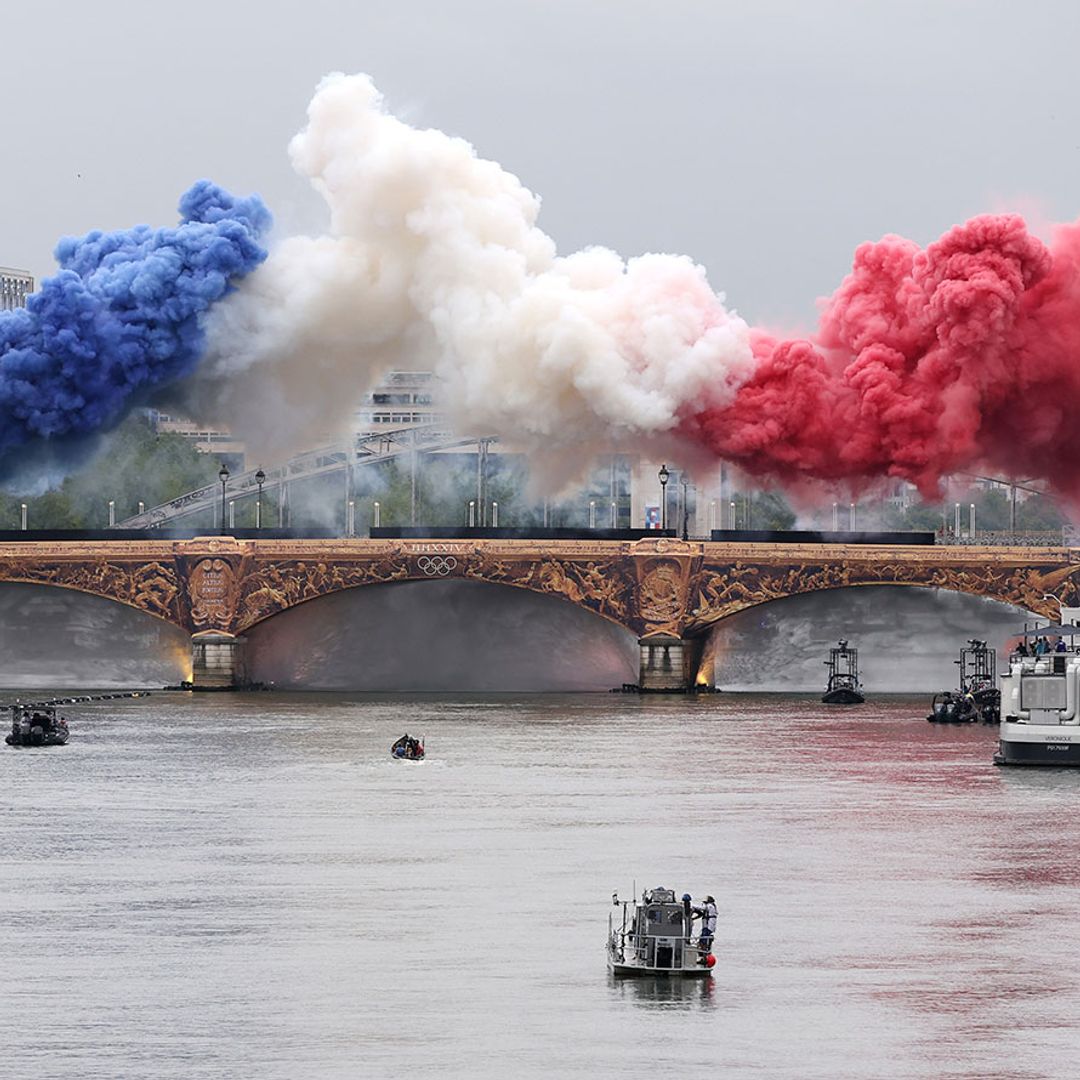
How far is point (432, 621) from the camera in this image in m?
171

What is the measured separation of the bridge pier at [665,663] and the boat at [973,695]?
15150mm

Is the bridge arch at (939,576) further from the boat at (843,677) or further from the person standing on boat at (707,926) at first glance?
the person standing on boat at (707,926)

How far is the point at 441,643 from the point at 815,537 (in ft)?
80.4

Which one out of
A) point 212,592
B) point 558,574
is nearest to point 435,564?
point 558,574

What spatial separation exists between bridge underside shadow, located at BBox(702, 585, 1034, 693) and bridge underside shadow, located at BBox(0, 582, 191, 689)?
33147 mm

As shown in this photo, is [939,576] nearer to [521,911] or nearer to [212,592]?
[212,592]

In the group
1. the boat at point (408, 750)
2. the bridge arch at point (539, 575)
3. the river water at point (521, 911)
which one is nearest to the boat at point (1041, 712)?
the river water at point (521, 911)

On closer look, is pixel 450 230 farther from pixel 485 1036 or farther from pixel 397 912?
pixel 485 1036

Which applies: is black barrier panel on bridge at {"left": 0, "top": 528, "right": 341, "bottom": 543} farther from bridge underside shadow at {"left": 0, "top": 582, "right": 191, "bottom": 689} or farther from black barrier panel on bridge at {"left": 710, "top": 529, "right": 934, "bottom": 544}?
black barrier panel on bridge at {"left": 710, "top": 529, "right": 934, "bottom": 544}

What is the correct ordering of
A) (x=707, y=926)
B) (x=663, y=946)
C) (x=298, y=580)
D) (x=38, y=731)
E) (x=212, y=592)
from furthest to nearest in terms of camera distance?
(x=212, y=592)
(x=298, y=580)
(x=38, y=731)
(x=707, y=926)
(x=663, y=946)

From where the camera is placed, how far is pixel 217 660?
166 metres

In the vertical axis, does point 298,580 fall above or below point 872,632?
above

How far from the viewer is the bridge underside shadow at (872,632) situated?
16262 centimetres

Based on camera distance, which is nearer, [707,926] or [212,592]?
[707,926]
